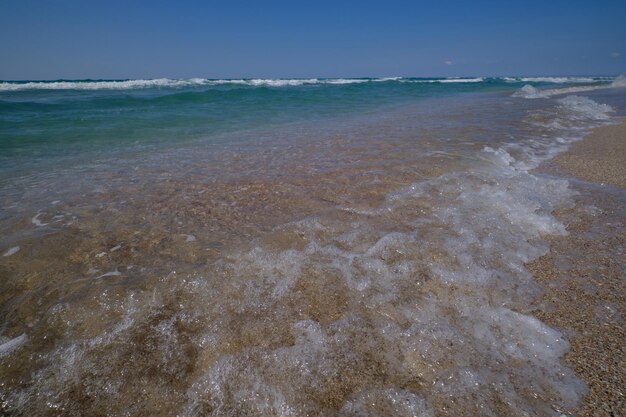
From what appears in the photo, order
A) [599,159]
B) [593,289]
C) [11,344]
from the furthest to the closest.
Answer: [599,159]
[593,289]
[11,344]

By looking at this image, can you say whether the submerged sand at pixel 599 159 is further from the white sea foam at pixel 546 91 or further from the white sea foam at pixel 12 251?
the white sea foam at pixel 546 91

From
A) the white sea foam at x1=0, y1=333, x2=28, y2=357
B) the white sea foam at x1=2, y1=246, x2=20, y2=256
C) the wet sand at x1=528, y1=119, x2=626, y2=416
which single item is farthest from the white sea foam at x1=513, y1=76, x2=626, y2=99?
the white sea foam at x1=0, y1=333, x2=28, y2=357

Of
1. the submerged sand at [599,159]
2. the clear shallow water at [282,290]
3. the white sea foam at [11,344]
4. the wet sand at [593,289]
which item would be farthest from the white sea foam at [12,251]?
the submerged sand at [599,159]

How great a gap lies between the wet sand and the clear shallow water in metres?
0.09

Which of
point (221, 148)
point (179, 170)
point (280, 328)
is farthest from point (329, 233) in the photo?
point (221, 148)

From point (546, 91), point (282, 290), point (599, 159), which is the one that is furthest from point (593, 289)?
point (546, 91)

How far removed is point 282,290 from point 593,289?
186 cm

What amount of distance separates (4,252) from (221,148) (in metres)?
3.69

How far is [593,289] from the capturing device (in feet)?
6.32

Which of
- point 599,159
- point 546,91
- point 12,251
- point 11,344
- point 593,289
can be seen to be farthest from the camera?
point 546,91

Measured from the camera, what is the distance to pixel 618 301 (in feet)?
5.99

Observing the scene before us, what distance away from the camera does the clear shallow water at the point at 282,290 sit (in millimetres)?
1385

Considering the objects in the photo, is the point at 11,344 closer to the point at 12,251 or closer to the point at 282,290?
the point at 12,251

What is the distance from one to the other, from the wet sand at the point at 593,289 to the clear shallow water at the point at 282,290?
9 centimetres
